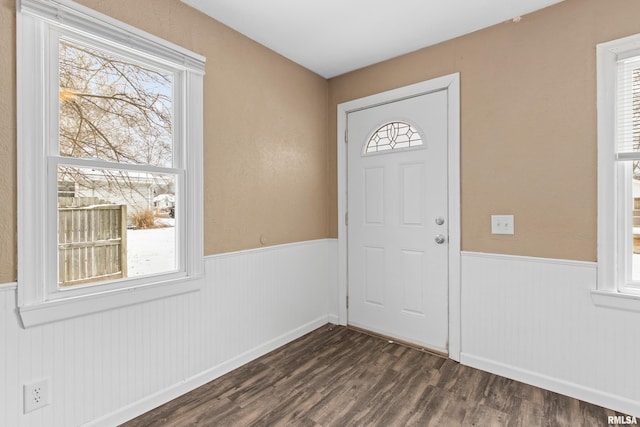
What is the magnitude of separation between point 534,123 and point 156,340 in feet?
9.09

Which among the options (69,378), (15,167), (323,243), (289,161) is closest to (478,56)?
(289,161)

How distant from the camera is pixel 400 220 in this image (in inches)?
110

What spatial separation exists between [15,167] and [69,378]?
3.42ft

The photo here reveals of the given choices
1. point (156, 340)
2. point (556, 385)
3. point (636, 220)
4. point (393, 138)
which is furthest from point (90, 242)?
point (636, 220)

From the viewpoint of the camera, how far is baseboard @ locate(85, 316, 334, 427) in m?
1.75

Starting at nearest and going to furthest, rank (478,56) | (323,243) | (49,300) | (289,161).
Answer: (49,300), (478,56), (289,161), (323,243)

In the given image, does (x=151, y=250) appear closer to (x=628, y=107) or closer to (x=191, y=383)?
(x=191, y=383)

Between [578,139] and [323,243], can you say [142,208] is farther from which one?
[578,139]

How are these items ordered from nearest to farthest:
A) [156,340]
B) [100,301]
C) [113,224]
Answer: [100,301] < [113,224] < [156,340]

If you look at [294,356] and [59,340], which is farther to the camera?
[294,356]

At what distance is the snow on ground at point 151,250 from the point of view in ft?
6.19

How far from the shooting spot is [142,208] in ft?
6.30

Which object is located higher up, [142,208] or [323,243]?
[142,208]

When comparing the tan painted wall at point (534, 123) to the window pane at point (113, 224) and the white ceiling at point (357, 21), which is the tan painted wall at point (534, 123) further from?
the window pane at point (113, 224)
